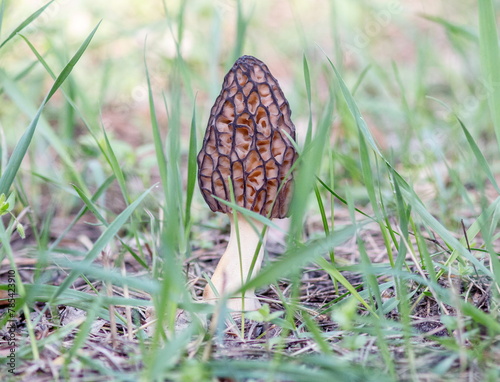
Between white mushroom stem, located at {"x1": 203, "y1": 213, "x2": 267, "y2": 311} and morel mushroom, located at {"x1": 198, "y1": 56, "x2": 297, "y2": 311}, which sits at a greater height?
morel mushroom, located at {"x1": 198, "y1": 56, "x2": 297, "y2": 311}

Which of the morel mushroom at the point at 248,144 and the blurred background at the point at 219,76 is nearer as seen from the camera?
the morel mushroom at the point at 248,144

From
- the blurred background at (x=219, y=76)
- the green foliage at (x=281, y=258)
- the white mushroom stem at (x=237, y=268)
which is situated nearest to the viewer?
the green foliage at (x=281, y=258)

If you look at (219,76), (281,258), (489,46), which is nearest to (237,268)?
(281,258)

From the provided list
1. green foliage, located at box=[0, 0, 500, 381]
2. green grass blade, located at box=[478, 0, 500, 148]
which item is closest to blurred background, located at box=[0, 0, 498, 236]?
green foliage, located at box=[0, 0, 500, 381]

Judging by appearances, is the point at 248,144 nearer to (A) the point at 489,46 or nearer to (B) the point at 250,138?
(B) the point at 250,138

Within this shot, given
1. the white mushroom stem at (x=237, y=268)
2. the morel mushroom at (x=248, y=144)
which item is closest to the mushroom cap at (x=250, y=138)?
the morel mushroom at (x=248, y=144)

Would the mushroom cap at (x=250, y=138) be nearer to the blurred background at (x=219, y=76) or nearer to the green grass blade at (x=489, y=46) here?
the blurred background at (x=219, y=76)

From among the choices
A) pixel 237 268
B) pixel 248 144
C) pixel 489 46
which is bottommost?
pixel 237 268

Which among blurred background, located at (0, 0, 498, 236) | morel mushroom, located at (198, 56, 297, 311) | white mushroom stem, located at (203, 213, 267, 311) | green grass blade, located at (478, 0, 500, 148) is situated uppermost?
blurred background, located at (0, 0, 498, 236)

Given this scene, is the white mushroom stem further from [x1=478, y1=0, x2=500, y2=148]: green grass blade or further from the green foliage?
[x1=478, y1=0, x2=500, y2=148]: green grass blade
